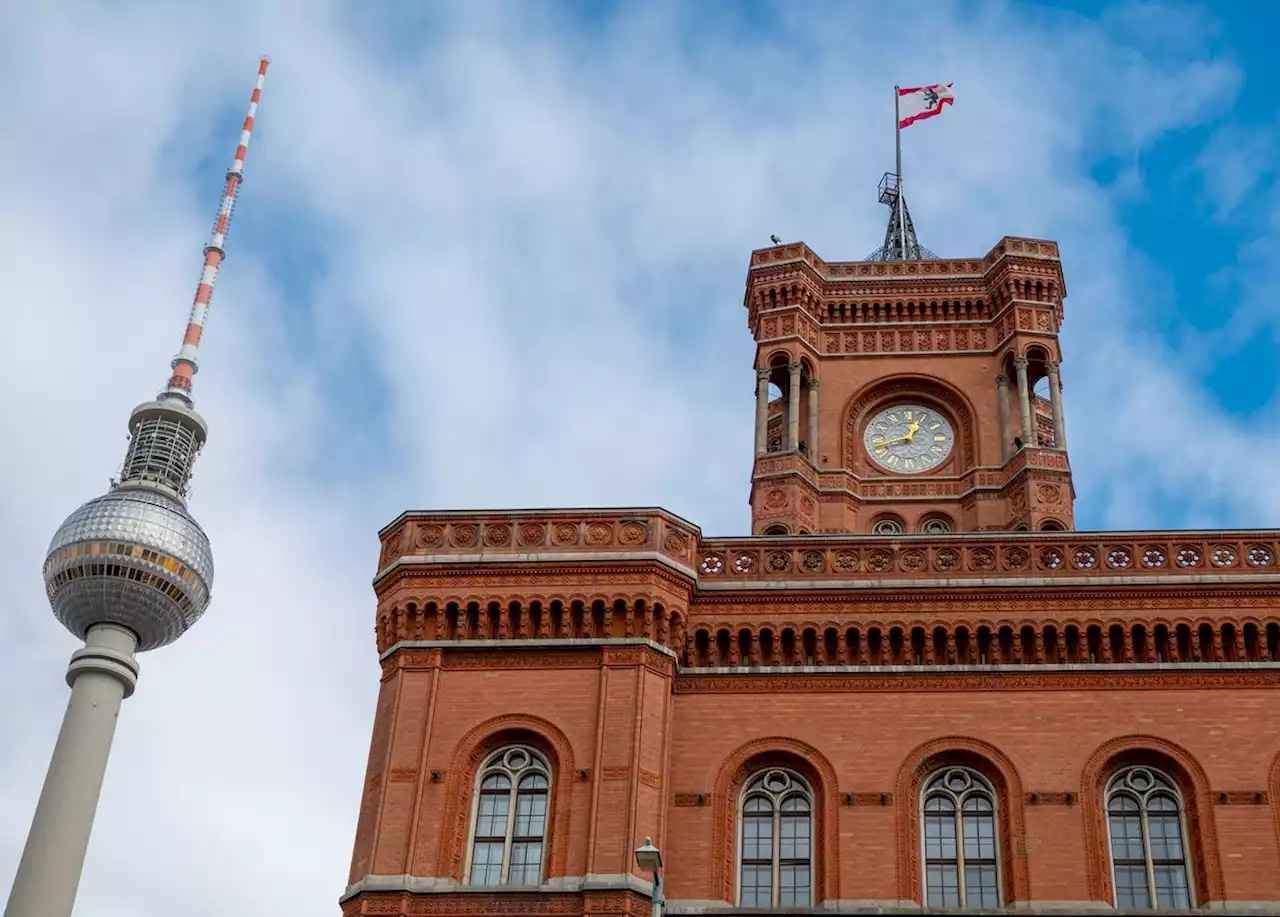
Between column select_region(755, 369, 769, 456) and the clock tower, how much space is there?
5 centimetres

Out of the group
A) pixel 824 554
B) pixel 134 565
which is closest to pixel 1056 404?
pixel 824 554

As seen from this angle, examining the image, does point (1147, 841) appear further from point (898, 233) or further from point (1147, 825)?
point (898, 233)

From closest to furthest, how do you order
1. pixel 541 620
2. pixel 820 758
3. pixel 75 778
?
pixel 820 758
pixel 541 620
pixel 75 778

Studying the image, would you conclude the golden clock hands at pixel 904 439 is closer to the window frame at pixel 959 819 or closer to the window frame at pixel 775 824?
the window frame at pixel 959 819

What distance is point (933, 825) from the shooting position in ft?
99.5

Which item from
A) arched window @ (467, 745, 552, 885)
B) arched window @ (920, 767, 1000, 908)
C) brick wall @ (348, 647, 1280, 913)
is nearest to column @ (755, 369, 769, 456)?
brick wall @ (348, 647, 1280, 913)

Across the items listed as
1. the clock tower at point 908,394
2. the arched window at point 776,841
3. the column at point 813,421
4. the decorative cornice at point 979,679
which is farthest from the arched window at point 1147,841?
the column at point 813,421

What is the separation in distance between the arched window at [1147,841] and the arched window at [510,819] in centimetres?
1095

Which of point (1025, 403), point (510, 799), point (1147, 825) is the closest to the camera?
point (1147, 825)

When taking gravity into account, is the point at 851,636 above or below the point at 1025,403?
below

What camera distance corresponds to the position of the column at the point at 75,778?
43.5 metres

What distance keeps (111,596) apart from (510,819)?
77.1 feet

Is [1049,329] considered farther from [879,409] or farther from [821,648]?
[821,648]

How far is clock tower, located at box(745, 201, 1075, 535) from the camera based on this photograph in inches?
1842
